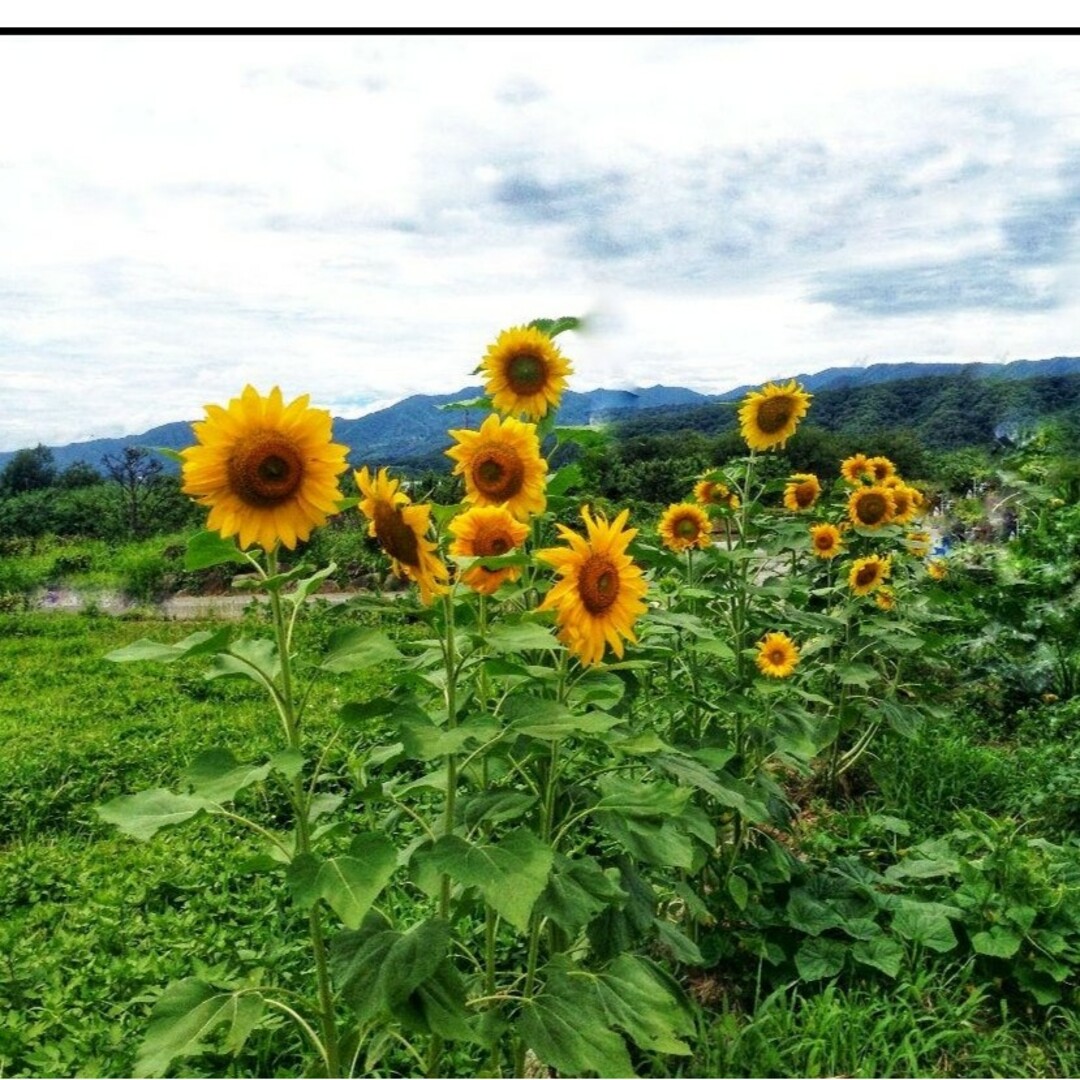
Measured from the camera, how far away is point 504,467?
1.53m

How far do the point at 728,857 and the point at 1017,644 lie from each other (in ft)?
7.80

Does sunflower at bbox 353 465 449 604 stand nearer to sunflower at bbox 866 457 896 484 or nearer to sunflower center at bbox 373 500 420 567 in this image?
sunflower center at bbox 373 500 420 567

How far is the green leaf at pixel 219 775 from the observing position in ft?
4.19

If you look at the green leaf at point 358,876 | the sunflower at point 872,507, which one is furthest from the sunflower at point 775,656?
the green leaf at point 358,876

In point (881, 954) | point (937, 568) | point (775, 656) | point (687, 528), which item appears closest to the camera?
point (881, 954)

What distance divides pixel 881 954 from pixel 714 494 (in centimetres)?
118

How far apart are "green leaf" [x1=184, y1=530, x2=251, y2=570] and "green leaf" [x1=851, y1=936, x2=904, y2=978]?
1.55 metres

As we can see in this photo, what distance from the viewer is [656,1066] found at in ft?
6.03

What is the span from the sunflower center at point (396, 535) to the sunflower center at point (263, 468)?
0.40ft

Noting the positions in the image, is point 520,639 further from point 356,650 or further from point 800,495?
point 800,495

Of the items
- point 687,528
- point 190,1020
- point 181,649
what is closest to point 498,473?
point 181,649

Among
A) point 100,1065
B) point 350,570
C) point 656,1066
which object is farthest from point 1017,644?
point 350,570

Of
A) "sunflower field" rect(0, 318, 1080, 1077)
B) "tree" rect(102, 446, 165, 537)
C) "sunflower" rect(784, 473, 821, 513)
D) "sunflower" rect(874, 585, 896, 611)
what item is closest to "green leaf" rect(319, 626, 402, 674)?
"sunflower field" rect(0, 318, 1080, 1077)

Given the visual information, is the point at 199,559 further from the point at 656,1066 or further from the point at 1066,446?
the point at 1066,446
